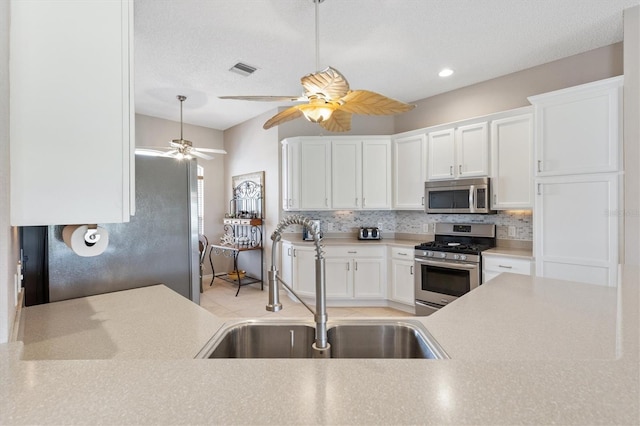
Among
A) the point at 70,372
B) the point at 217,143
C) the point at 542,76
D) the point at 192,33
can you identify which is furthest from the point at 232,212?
the point at 70,372

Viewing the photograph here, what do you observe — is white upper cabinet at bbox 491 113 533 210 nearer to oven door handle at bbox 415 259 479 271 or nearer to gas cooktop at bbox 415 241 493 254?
gas cooktop at bbox 415 241 493 254

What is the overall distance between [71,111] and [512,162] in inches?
145

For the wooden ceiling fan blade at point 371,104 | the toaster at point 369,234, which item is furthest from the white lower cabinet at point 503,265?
the wooden ceiling fan blade at point 371,104

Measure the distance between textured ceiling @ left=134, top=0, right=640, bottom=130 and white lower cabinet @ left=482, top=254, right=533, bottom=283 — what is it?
201 centimetres

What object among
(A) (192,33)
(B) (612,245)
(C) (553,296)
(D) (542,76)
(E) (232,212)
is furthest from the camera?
(E) (232,212)

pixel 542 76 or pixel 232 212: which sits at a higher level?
pixel 542 76

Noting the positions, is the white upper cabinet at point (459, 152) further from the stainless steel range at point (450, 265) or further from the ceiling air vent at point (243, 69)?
the ceiling air vent at point (243, 69)

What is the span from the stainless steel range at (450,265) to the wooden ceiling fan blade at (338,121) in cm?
178

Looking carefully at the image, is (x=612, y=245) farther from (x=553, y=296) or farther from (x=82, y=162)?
(x=82, y=162)

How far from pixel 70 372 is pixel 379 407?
56 cm

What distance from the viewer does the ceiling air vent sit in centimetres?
329

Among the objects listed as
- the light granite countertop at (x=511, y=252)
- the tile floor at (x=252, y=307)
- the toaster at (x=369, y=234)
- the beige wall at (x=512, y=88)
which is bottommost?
the tile floor at (x=252, y=307)

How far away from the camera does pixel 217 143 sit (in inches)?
237

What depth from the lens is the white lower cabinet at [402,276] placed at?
3.90 m
